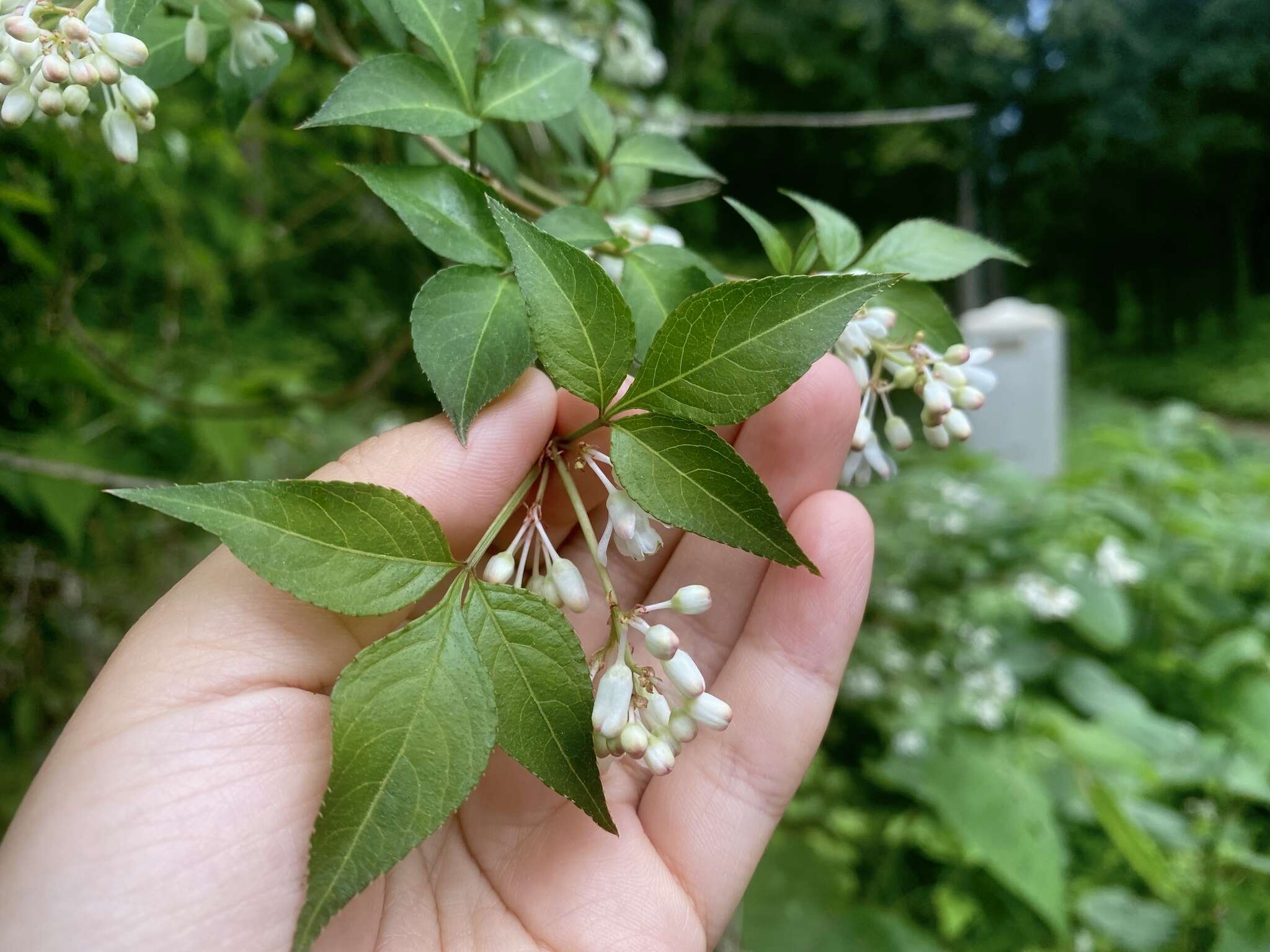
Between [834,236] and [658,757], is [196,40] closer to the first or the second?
[834,236]

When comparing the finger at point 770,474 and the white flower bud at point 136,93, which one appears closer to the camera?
the white flower bud at point 136,93

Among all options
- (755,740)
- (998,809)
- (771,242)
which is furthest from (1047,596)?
(771,242)

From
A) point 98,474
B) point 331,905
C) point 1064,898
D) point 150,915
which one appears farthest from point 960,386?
point 1064,898

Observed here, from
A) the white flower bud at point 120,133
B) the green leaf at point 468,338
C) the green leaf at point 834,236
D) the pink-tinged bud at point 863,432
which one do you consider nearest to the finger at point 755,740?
the pink-tinged bud at point 863,432

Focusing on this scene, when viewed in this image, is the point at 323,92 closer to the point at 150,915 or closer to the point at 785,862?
the point at 150,915

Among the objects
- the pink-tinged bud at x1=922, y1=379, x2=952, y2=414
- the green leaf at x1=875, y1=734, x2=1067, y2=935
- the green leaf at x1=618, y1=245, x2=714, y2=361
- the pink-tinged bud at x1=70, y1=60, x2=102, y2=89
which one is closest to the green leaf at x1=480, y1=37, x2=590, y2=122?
the green leaf at x1=618, y1=245, x2=714, y2=361

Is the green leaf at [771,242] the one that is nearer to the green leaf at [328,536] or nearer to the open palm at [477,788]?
the open palm at [477,788]
